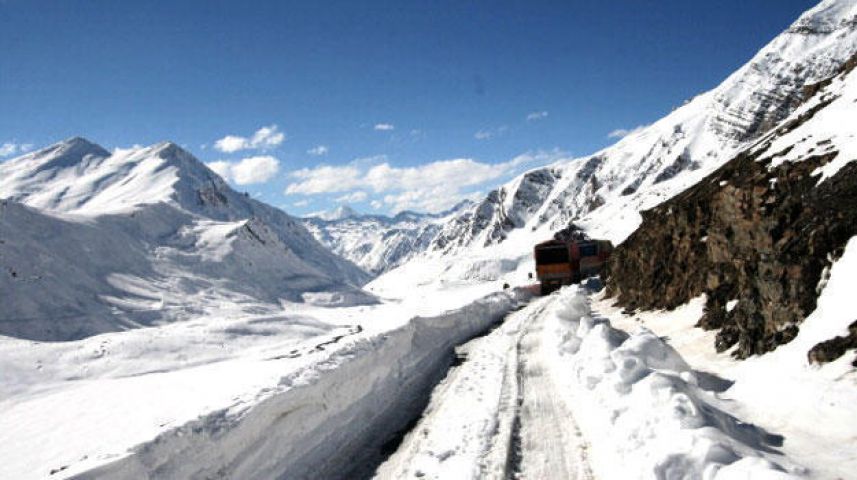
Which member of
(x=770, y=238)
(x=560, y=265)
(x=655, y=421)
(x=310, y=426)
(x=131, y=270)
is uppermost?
(x=131, y=270)

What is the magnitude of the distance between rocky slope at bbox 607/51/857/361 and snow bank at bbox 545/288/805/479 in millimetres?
1888

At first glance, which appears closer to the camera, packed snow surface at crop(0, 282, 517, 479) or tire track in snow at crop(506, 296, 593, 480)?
tire track in snow at crop(506, 296, 593, 480)

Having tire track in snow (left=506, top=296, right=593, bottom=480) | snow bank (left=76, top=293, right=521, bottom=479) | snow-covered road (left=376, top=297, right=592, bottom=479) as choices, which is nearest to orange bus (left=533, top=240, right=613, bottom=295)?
snow bank (left=76, top=293, right=521, bottom=479)

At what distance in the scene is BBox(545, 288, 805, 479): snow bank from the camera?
5.72 m

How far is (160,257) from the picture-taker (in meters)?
87.0

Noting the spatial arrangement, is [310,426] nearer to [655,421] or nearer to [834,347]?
[655,421]

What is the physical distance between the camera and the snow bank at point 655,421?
572 centimetres

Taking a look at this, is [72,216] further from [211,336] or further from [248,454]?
[248,454]

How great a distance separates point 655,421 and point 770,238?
799 centimetres

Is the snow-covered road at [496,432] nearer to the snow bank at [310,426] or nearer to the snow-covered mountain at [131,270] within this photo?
the snow bank at [310,426]

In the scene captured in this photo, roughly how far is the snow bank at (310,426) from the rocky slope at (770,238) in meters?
7.26

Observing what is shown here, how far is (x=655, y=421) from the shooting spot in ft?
23.5

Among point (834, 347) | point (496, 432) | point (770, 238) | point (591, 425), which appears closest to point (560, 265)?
point (770, 238)

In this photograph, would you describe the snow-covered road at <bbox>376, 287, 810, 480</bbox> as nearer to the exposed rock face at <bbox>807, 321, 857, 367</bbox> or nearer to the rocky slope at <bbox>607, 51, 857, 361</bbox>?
the exposed rock face at <bbox>807, 321, 857, 367</bbox>
